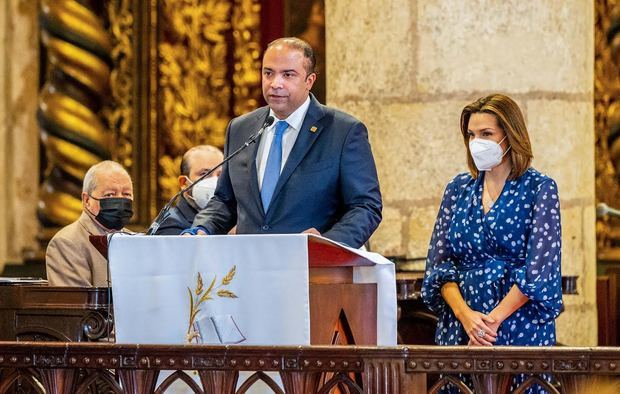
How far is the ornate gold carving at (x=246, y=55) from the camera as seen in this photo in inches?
378

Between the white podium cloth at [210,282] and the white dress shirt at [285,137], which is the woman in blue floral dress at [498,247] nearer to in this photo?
the white dress shirt at [285,137]

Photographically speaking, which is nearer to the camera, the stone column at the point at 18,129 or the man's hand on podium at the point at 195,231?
the man's hand on podium at the point at 195,231

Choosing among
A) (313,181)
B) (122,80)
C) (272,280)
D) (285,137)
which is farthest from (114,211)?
(122,80)

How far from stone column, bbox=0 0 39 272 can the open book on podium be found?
4.72 m

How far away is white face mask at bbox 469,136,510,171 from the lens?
500 cm

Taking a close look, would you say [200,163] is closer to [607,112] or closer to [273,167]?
[273,167]

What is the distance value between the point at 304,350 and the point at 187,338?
74 cm

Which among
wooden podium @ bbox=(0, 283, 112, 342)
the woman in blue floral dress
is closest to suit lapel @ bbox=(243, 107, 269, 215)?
the woman in blue floral dress

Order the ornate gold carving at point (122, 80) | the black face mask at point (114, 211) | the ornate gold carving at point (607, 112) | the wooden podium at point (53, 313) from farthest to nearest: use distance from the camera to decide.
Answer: the ornate gold carving at point (122, 80) < the ornate gold carving at point (607, 112) < the black face mask at point (114, 211) < the wooden podium at point (53, 313)

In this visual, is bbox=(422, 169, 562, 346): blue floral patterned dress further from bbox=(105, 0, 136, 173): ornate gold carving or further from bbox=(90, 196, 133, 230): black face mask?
bbox=(105, 0, 136, 173): ornate gold carving

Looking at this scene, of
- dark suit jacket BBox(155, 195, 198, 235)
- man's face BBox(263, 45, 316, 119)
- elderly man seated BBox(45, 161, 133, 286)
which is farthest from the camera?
dark suit jacket BBox(155, 195, 198, 235)

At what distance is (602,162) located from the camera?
8961 mm

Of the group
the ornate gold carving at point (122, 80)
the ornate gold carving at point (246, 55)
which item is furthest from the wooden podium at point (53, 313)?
the ornate gold carving at point (246, 55)

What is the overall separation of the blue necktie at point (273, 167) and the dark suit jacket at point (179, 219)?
1.39 meters
